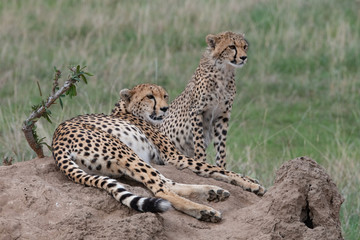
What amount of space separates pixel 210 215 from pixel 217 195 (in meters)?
0.26

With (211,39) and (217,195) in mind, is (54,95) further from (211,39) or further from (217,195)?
(211,39)

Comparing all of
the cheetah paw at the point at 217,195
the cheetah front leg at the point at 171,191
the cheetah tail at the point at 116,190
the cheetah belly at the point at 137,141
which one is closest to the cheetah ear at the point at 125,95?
the cheetah belly at the point at 137,141

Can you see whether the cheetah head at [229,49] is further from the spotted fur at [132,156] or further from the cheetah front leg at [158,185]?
the cheetah front leg at [158,185]

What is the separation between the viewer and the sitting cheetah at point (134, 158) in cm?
367

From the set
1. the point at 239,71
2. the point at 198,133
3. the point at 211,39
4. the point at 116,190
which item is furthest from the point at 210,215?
the point at 239,71

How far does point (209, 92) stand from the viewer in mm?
5668

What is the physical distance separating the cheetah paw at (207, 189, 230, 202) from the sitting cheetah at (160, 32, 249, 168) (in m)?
1.62

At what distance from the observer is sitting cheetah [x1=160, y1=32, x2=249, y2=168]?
5.61 m

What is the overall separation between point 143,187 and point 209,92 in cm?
183

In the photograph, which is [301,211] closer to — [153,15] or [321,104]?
[321,104]

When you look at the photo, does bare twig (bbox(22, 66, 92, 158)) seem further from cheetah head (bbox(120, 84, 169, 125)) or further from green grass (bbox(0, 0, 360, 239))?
green grass (bbox(0, 0, 360, 239))

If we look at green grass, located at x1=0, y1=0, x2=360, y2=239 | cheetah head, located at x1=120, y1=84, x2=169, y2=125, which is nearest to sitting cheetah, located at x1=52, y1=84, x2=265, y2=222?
cheetah head, located at x1=120, y1=84, x2=169, y2=125

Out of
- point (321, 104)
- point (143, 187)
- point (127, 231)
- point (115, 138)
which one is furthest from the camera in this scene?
point (321, 104)

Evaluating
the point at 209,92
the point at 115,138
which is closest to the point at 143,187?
the point at 115,138
